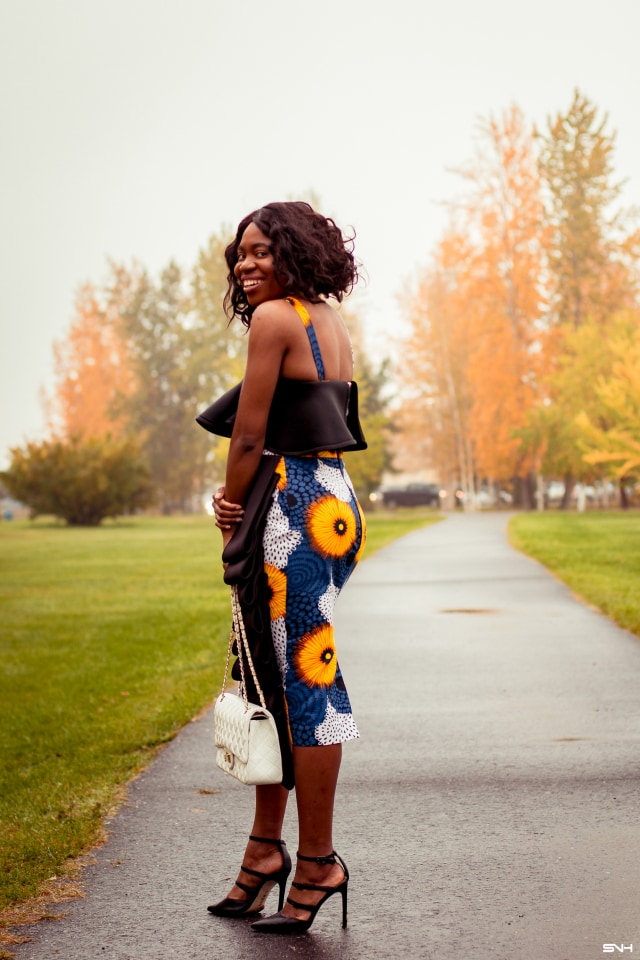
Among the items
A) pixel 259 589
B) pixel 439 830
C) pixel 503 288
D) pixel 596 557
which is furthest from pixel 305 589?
pixel 503 288

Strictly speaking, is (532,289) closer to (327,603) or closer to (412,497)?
(412,497)

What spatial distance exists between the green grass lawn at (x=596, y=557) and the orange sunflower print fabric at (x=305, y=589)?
21.9 feet

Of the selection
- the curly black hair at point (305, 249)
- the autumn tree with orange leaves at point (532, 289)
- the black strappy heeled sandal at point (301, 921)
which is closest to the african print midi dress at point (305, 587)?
the curly black hair at point (305, 249)

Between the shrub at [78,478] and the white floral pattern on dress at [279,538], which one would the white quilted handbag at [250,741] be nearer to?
the white floral pattern on dress at [279,538]

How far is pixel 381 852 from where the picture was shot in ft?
13.9

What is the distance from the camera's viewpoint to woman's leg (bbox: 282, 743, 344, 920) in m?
3.54

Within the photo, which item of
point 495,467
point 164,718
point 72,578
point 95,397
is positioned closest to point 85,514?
point 495,467

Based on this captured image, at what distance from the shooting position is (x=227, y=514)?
3.62 metres

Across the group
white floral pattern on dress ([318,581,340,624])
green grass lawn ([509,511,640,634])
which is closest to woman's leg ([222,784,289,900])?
white floral pattern on dress ([318,581,340,624])

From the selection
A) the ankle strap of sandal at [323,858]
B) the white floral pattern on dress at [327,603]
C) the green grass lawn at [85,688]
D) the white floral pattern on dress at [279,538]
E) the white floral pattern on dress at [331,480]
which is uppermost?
the white floral pattern on dress at [331,480]

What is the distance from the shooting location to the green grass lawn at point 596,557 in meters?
11.6

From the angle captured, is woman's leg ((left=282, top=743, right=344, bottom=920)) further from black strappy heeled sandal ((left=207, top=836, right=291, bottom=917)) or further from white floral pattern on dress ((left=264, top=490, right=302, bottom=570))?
white floral pattern on dress ((left=264, top=490, right=302, bottom=570))

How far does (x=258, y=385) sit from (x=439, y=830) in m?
1.95

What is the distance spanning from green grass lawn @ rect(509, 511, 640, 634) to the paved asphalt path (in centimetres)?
268
